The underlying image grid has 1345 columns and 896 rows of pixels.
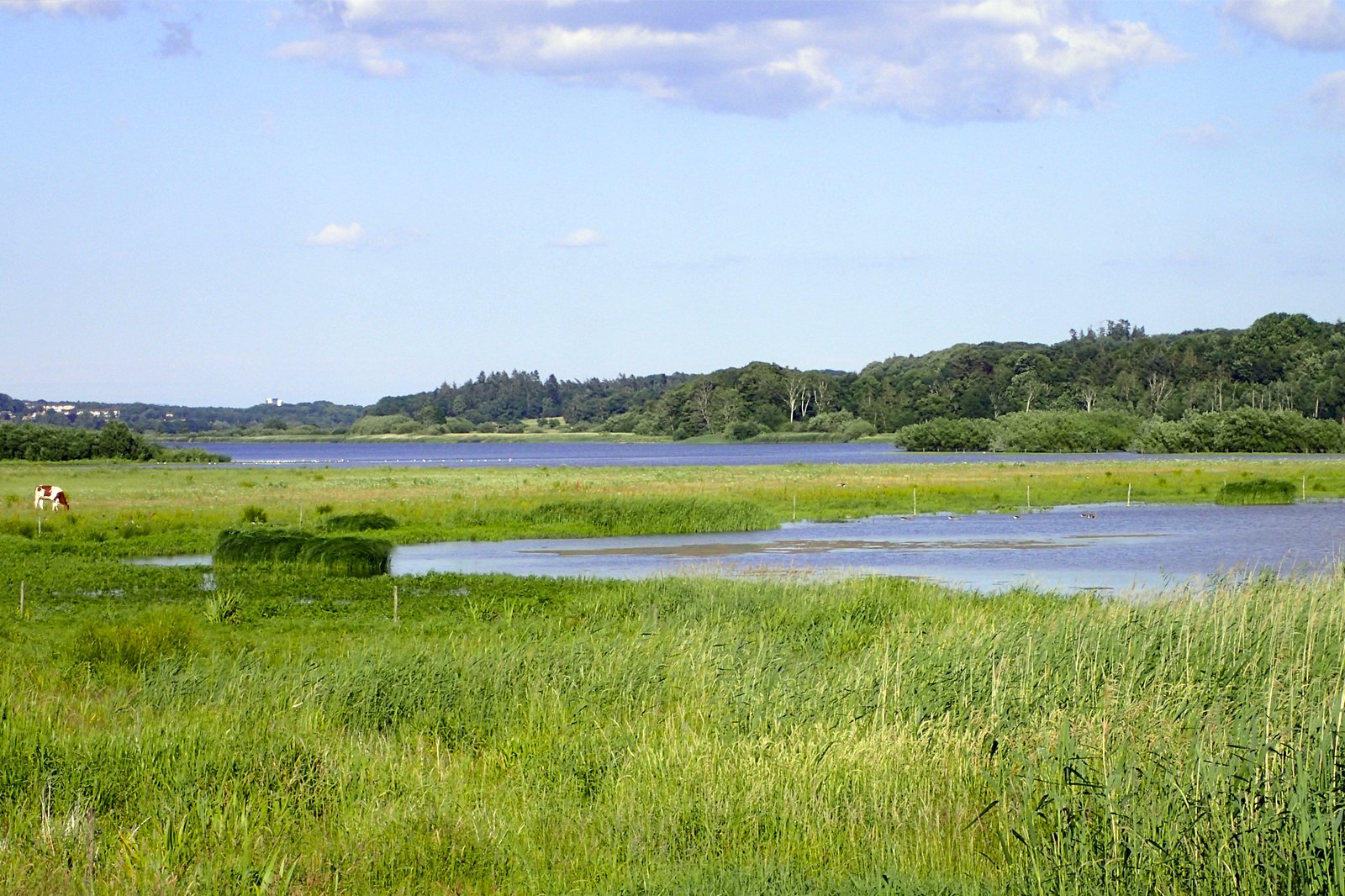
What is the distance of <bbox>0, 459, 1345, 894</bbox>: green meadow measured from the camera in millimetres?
7961

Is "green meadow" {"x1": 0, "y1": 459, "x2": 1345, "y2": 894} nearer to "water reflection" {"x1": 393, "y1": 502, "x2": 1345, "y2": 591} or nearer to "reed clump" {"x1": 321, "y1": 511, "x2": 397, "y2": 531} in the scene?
"water reflection" {"x1": 393, "y1": 502, "x2": 1345, "y2": 591}

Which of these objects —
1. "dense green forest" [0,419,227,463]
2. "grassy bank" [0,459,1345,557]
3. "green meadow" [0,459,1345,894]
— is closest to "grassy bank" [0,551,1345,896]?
"green meadow" [0,459,1345,894]

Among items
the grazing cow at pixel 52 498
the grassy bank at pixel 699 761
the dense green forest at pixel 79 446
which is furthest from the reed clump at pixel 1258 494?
the dense green forest at pixel 79 446

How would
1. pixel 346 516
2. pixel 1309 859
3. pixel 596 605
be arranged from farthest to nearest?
1. pixel 346 516
2. pixel 596 605
3. pixel 1309 859

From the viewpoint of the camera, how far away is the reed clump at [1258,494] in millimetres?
54469

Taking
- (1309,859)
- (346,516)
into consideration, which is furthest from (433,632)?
(346,516)

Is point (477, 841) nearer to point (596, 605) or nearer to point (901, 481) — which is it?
point (596, 605)

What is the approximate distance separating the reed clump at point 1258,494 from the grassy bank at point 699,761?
40.5 m

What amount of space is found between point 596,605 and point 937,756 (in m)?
12.2

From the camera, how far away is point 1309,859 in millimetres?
6879

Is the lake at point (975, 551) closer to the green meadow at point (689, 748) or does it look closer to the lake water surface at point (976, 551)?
the lake water surface at point (976, 551)

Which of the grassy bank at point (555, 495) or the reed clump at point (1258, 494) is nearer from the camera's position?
the grassy bank at point (555, 495)

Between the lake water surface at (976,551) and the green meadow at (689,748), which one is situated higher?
the green meadow at (689,748)

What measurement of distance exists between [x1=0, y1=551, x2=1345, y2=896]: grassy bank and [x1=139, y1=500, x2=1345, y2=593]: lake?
37.9 ft
